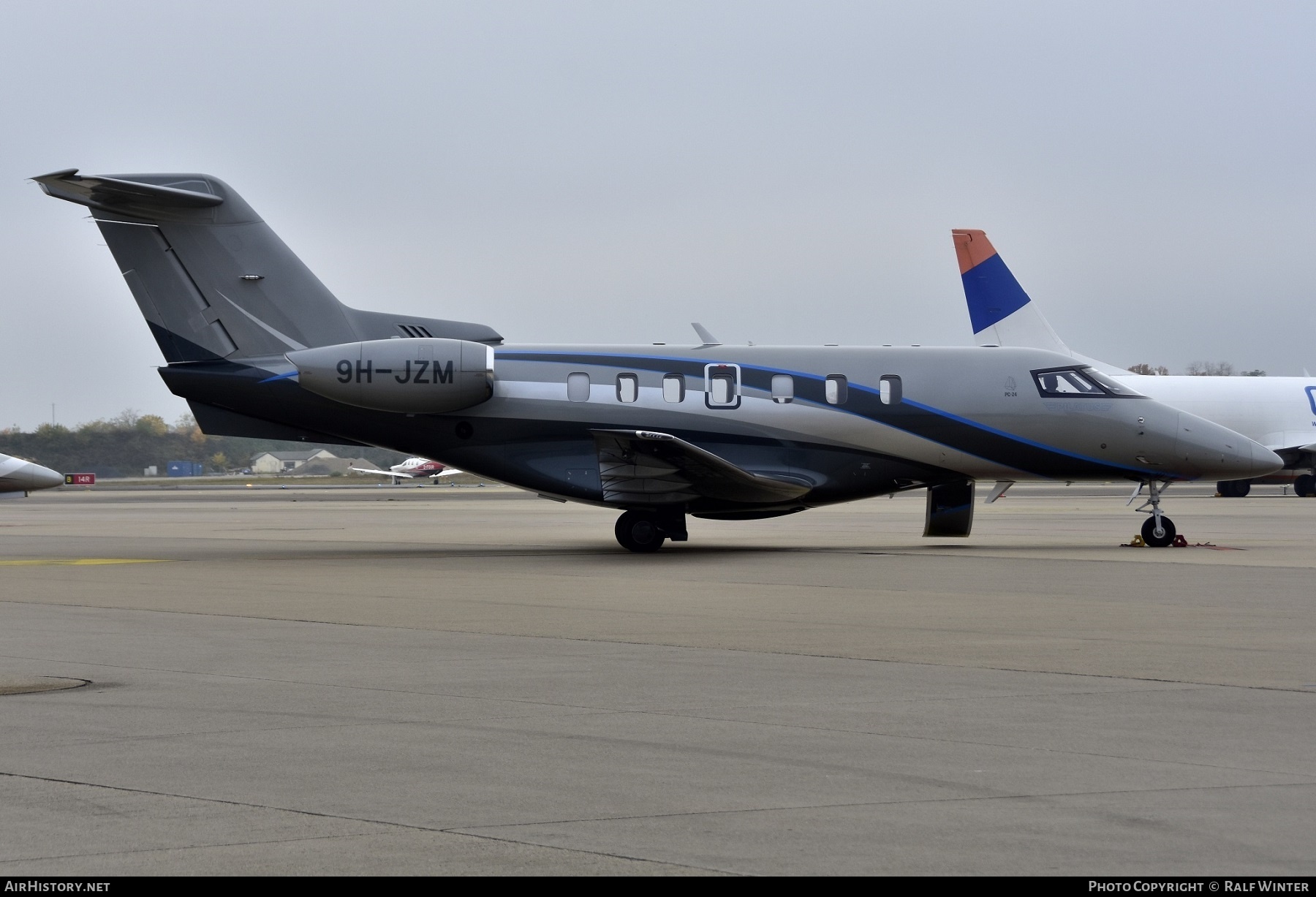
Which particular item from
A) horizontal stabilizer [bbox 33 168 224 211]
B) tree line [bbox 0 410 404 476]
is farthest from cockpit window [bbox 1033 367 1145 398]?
tree line [bbox 0 410 404 476]

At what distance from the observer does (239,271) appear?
22.3 metres

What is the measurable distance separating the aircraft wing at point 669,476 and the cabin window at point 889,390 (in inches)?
76.5

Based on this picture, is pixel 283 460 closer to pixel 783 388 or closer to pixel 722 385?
pixel 722 385

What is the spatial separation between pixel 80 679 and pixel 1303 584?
1335 cm

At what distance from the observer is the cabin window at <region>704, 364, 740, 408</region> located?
22.4 m

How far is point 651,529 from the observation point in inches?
878

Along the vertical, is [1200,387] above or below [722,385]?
above

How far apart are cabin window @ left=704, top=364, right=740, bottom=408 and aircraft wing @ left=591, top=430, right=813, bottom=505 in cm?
112

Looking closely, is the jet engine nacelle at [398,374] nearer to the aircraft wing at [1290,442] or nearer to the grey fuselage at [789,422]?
the grey fuselage at [789,422]

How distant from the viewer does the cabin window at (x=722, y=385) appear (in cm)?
2244

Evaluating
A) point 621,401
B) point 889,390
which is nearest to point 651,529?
point 621,401

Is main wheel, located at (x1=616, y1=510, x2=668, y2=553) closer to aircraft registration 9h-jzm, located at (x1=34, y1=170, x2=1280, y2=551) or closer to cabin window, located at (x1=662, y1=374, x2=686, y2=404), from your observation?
aircraft registration 9h-jzm, located at (x1=34, y1=170, x2=1280, y2=551)

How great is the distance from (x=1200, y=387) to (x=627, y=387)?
3630 cm
